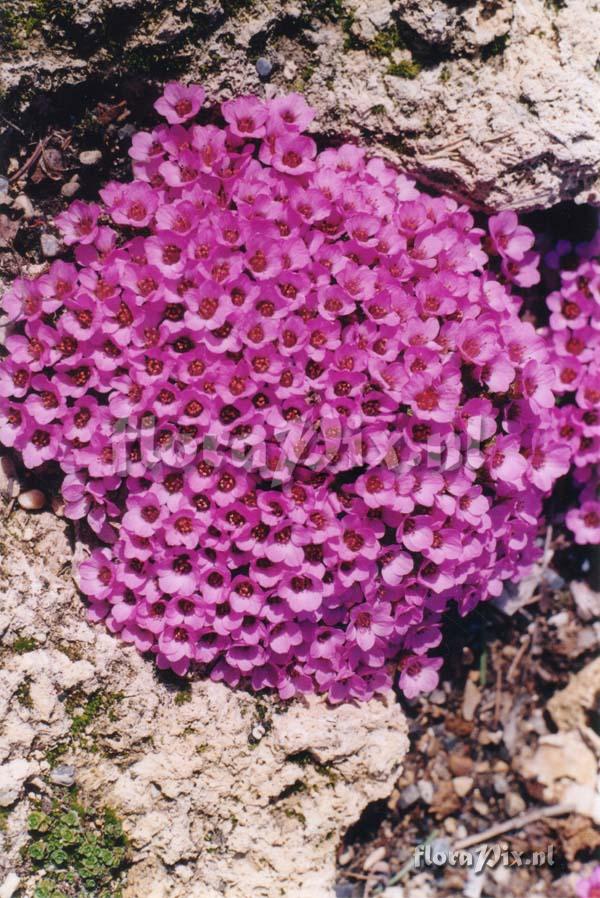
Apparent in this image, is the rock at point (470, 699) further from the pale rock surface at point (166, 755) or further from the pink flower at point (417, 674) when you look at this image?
the pale rock surface at point (166, 755)

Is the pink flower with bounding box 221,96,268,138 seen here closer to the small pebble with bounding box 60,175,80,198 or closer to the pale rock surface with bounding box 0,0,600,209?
the pale rock surface with bounding box 0,0,600,209

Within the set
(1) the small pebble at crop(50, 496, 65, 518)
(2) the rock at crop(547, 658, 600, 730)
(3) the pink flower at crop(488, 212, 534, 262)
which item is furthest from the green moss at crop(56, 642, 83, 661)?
(2) the rock at crop(547, 658, 600, 730)

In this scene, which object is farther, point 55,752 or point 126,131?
point 126,131

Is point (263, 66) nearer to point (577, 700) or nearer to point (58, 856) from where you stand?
point (58, 856)

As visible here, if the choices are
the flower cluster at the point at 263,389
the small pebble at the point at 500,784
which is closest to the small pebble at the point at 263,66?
the flower cluster at the point at 263,389

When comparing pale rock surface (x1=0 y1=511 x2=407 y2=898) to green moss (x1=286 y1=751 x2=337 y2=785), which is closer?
pale rock surface (x1=0 y1=511 x2=407 y2=898)

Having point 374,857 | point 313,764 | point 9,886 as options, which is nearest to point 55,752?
point 9,886
